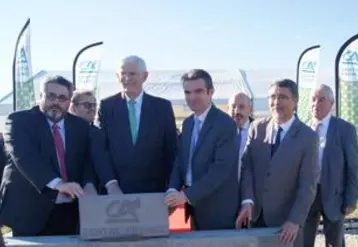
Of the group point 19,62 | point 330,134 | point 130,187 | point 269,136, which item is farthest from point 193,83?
point 19,62

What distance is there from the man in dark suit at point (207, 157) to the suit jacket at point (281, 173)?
18cm

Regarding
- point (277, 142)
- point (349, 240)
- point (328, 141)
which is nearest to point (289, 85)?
point (277, 142)

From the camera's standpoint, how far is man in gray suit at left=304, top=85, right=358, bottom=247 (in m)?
4.88

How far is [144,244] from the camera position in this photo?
318 centimetres

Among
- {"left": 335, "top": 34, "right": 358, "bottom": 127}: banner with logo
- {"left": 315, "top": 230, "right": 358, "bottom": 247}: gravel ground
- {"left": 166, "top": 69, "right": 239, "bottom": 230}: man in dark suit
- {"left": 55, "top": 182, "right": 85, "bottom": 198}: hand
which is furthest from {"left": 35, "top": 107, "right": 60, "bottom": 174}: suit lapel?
{"left": 335, "top": 34, "right": 358, "bottom": 127}: banner with logo

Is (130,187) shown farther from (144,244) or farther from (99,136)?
(144,244)

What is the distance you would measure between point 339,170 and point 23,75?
872 cm

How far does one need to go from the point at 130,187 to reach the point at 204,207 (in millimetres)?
588

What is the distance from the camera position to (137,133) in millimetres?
3906

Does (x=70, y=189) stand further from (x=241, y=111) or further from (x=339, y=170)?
(x=339, y=170)

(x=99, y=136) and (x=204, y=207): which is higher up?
(x=99, y=136)

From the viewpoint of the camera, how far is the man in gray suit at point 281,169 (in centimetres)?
351

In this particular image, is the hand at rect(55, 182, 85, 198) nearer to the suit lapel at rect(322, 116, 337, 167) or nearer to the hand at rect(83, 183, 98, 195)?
the hand at rect(83, 183, 98, 195)

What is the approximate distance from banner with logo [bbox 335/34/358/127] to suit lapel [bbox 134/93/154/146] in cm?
605
